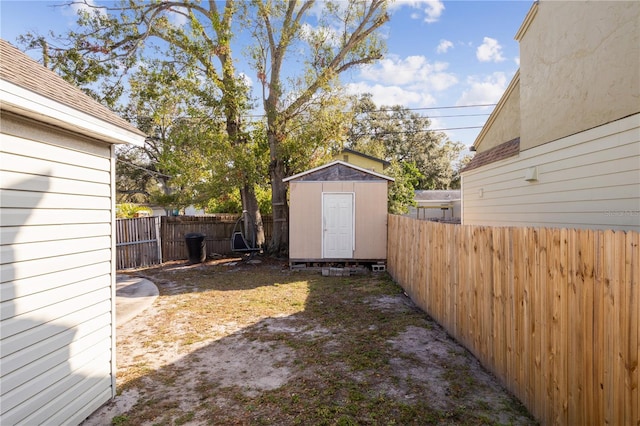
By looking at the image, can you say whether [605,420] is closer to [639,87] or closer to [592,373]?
[592,373]

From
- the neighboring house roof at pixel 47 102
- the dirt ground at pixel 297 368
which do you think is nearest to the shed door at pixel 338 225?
the dirt ground at pixel 297 368

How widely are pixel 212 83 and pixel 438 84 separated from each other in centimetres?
1423

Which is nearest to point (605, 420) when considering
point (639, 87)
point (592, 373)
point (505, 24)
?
point (592, 373)

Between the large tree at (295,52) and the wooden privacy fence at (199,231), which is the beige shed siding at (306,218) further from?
the wooden privacy fence at (199,231)

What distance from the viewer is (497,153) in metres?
7.50

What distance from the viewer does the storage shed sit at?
9.36m

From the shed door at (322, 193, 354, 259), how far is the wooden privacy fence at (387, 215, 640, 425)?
17.1 feet

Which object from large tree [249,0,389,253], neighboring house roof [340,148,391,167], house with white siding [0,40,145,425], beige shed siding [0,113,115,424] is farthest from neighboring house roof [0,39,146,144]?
neighboring house roof [340,148,391,167]

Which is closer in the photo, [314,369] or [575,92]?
[314,369]

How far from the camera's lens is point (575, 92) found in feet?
15.1

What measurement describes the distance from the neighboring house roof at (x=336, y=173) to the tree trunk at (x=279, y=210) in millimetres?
2538

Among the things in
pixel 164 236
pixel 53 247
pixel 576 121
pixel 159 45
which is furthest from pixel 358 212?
pixel 159 45

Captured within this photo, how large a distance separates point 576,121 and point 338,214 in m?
5.79

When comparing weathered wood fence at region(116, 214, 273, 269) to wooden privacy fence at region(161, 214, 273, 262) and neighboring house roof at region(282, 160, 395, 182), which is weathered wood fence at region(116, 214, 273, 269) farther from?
neighboring house roof at region(282, 160, 395, 182)
